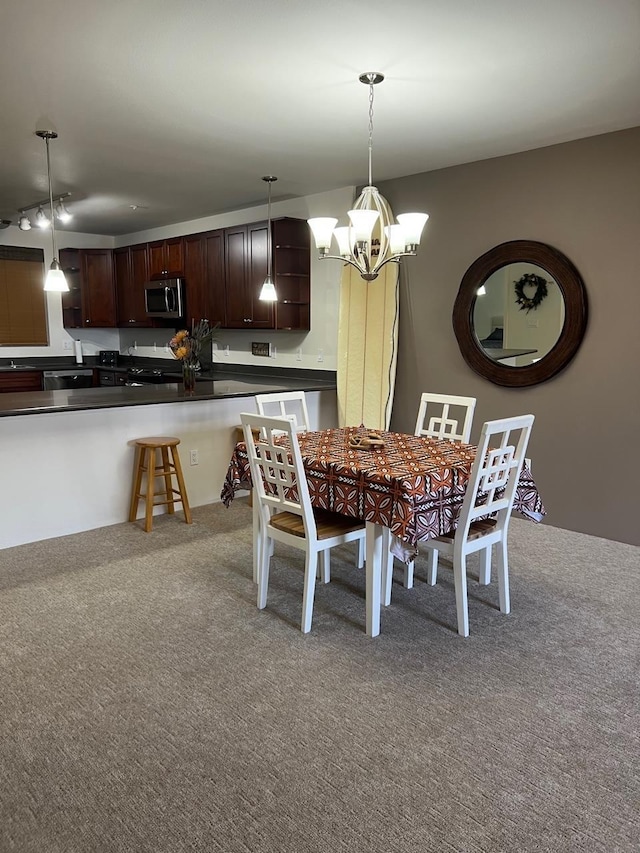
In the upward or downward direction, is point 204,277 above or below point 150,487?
above

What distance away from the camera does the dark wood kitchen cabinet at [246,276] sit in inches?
214

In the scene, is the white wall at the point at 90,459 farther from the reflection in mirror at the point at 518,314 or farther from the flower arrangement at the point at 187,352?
the reflection in mirror at the point at 518,314

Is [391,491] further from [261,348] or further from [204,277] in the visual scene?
[204,277]

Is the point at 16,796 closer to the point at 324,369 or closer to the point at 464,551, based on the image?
the point at 464,551

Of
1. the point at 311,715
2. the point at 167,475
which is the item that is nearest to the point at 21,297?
the point at 167,475

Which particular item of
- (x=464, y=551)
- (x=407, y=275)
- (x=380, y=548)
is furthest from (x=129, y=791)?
(x=407, y=275)

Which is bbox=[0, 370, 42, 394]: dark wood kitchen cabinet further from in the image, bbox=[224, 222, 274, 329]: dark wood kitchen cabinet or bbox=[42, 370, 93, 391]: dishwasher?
bbox=[224, 222, 274, 329]: dark wood kitchen cabinet

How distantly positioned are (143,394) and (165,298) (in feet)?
7.83

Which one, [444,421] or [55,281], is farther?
[55,281]

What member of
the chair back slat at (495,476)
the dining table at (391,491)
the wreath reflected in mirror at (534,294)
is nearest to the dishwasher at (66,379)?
the dining table at (391,491)

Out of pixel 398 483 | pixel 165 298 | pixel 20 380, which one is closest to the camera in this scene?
pixel 398 483

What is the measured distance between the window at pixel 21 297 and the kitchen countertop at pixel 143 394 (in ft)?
8.39

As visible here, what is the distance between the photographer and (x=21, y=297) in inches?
277

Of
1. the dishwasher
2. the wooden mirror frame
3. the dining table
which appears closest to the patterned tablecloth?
the dining table
